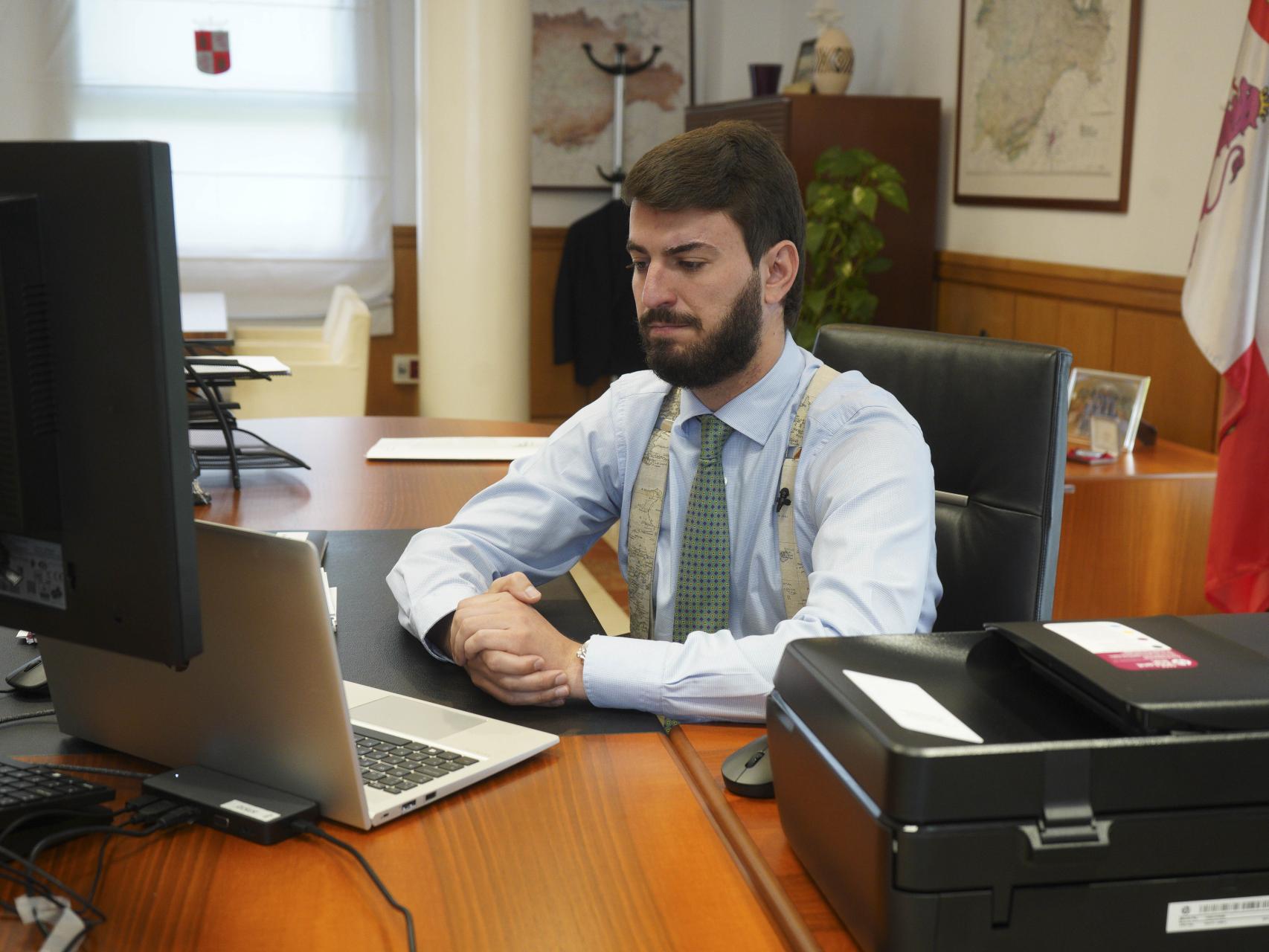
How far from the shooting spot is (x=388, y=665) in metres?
1.31

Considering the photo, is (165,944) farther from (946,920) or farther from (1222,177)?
(1222,177)

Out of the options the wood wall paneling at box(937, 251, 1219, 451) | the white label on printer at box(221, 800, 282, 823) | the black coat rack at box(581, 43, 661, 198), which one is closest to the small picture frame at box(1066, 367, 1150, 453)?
the wood wall paneling at box(937, 251, 1219, 451)

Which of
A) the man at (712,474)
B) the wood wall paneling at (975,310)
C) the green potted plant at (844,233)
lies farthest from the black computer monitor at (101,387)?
the wood wall paneling at (975,310)

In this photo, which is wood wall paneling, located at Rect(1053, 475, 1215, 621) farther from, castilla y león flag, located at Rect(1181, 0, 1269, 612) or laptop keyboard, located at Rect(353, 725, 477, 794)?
laptop keyboard, located at Rect(353, 725, 477, 794)

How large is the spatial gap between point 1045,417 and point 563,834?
2.77 feet

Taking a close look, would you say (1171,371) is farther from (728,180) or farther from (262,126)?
(262,126)

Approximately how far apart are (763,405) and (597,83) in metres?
4.53

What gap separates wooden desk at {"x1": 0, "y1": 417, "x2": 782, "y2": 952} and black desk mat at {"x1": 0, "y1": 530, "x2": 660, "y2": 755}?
0.23 feet

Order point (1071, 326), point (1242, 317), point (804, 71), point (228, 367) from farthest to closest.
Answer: point (804, 71), point (1071, 326), point (1242, 317), point (228, 367)

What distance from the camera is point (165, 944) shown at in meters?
0.80

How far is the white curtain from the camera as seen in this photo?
532 centimetres

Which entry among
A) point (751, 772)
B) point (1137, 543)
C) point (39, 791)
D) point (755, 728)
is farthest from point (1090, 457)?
point (39, 791)

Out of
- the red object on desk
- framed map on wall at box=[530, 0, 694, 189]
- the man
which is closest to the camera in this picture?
the man

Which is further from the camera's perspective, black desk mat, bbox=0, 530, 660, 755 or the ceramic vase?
the ceramic vase
